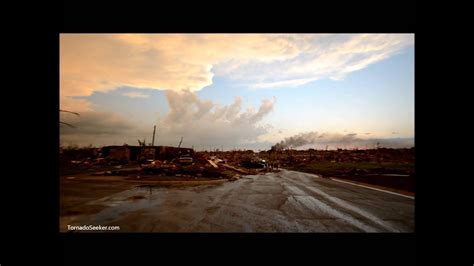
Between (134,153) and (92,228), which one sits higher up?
(134,153)

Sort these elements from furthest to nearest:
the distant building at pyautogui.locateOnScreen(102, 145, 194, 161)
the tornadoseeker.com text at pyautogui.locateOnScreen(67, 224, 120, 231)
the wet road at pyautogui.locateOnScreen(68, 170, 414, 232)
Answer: the distant building at pyautogui.locateOnScreen(102, 145, 194, 161), the wet road at pyautogui.locateOnScreen(68, 170, 414, 232), the tornadoseeker.com text at pyautogui.locateOnScreen(67, 224, 120, 231)

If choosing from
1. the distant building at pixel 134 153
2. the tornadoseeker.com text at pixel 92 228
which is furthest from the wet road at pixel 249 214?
the distant building at pixel 134 153

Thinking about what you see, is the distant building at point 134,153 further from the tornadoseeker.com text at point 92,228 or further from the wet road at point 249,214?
the tornadoseeker.com text at point 92,228

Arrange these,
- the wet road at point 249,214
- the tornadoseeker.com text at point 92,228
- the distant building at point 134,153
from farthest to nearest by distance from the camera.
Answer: the distant building at point 134,153 < the wet road at point 249,214 < the tornadoseeker.com text at point 92,228

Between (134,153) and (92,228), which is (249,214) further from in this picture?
(134,153)

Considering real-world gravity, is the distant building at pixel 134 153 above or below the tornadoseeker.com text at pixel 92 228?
above

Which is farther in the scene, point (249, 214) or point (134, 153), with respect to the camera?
point (134, 153)

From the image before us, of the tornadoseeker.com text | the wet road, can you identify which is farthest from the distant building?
the tornadoseeker.com text

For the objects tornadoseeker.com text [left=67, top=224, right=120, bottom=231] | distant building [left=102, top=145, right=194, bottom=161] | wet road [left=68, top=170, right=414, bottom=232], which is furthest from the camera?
distant building [left=102, top=145, right=194, bottom=161]

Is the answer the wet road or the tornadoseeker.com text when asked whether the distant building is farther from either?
the tornadoseeker.com text

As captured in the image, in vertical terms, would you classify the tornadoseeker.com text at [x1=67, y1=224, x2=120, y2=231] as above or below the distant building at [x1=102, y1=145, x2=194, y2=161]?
below

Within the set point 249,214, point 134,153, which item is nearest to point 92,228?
point 249,214
